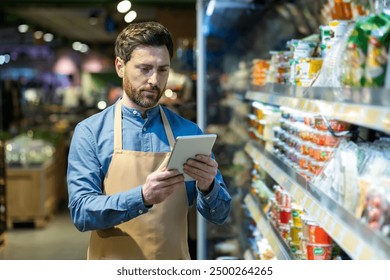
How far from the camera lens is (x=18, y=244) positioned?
6.12 metres

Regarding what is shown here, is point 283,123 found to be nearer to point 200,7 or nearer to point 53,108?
point 200,7

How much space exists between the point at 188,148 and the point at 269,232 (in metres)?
1.54

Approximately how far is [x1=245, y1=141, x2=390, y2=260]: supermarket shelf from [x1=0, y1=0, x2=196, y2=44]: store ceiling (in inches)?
74.5

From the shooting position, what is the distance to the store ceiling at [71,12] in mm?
5539

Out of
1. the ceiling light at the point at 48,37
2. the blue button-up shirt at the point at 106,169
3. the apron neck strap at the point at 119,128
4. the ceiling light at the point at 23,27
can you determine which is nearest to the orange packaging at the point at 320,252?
the blue button-up shirt at the point at 106,169

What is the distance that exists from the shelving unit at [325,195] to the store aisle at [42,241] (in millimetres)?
2554

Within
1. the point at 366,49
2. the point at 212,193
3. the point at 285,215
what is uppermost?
the point at 366,49

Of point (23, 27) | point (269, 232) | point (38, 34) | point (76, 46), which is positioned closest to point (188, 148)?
Result: point (269, 232)

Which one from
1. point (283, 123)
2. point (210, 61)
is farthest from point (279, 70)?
point (210, 61)

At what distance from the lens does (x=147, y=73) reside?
2.13 m

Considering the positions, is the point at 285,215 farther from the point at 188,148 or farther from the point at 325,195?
the point at 188,148

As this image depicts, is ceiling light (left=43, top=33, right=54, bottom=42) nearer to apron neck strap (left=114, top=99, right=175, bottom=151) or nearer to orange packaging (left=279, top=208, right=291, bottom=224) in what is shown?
orange packaging (left=279, top=208, right=291, bottom=224)

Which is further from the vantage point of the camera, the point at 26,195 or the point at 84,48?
the point at 84,48

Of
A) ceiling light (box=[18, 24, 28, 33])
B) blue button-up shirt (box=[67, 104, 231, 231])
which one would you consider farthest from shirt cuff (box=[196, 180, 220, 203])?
ceiling light (box=[18, 24, 28, 33])
